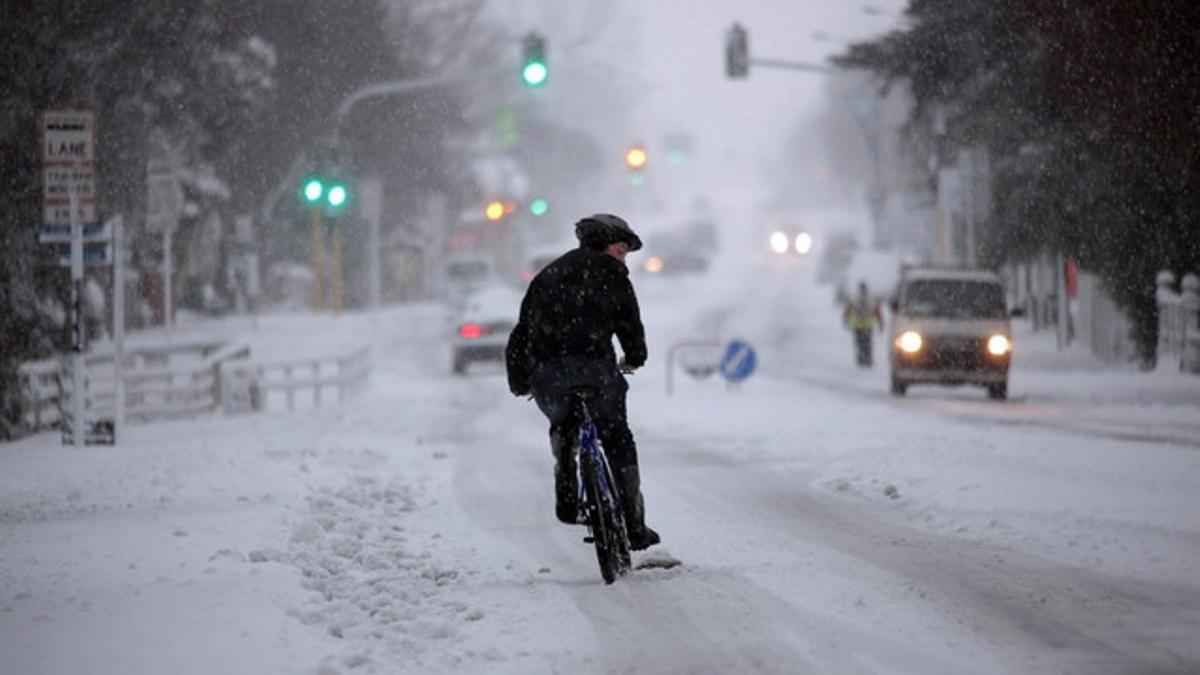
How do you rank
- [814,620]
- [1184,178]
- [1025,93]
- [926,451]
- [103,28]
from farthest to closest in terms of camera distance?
[1025,93] → [1184,178] → [103,28] → [926,451] → [814,620]

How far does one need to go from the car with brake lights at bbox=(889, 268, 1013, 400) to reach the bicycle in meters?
17.6

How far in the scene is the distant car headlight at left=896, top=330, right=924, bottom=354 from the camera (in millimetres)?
25938

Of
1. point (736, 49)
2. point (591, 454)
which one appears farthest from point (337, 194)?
point (591, 454)

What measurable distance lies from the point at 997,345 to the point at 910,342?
4.13 feet

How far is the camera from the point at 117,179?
953 inches

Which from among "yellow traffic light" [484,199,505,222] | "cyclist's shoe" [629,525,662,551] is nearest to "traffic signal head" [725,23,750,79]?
"yellow traffic light" [484,199,505,222]

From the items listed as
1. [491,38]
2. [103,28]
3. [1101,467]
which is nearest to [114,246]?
[103,28]

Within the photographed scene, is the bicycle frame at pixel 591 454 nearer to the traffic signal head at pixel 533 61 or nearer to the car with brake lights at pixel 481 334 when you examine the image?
the traffic signal head at pixel 533 61

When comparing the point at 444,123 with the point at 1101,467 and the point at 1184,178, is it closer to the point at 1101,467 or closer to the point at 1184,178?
the point at 1184,178

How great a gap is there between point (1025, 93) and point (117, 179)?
13.7m

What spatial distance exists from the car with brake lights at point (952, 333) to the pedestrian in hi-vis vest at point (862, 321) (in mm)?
7045

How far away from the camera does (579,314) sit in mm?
8898

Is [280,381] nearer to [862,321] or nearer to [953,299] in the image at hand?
[953,299]

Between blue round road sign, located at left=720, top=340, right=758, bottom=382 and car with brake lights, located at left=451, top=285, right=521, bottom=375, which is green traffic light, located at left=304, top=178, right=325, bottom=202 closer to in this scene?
car with brake lights, located at left=451, top=285, right=521, bottom=375
